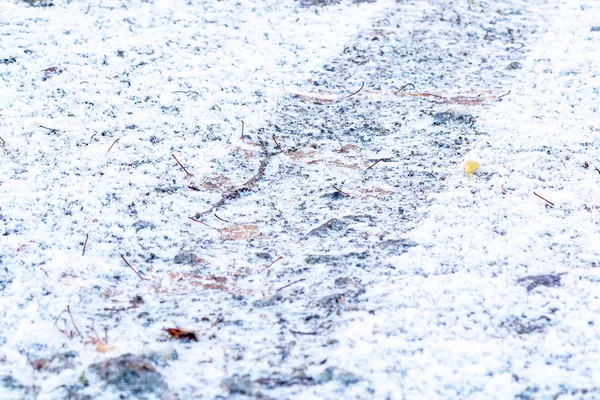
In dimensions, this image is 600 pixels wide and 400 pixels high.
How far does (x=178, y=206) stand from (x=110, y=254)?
41cm

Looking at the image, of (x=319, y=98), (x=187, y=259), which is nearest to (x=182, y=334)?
(x=187, y=259)

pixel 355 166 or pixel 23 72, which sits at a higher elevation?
pixel 23 72

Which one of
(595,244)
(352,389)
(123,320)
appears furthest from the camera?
(595,244)

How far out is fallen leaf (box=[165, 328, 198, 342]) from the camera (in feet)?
5.99

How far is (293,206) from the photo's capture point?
261cm

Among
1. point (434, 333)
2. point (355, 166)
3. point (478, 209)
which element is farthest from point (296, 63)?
point (434, 333)

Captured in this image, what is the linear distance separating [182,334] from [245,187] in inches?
39.8

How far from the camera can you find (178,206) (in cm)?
257

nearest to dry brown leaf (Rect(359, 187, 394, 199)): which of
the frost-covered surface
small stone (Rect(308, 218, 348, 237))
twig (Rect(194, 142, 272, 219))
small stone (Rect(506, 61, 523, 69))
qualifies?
the frost-covered surface

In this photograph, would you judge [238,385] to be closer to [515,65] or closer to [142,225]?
[142,225]

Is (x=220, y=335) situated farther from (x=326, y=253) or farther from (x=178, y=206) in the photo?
(x=178, y=206)

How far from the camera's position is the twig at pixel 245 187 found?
2.58 meters

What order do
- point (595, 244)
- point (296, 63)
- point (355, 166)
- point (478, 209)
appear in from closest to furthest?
point (595, 244) < point (478, 209) < point (355, 166) < point (296, 63)

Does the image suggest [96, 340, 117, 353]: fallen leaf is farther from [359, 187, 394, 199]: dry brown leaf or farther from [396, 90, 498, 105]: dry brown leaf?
[396, 90, 498, 105]: dry brown leaf
